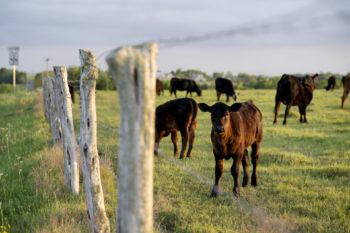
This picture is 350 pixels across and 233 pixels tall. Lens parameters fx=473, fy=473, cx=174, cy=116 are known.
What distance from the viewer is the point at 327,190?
319 inches

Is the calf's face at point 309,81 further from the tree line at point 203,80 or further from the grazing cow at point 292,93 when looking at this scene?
the tree line at point 203,80

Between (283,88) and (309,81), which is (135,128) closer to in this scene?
(283,88)

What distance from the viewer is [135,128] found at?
2684 mm

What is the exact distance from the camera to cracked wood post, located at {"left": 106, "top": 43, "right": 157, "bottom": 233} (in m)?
2.61

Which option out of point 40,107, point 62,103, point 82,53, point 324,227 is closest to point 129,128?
point 82,53

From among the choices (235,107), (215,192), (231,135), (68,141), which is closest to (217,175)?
(215,192)

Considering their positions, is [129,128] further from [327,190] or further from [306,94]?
[306,94]

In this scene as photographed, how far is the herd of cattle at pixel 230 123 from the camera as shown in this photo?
7914 millimetres

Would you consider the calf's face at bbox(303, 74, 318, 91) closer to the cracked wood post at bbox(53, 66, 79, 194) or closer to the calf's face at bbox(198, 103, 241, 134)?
the calf's face at bbox(198, 103, 241, 134)

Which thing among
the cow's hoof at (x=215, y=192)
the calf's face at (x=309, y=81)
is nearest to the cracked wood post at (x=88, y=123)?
the cow's hoof at (x=215, y=192)

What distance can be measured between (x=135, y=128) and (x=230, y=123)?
18.3ft

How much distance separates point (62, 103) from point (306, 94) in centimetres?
1367

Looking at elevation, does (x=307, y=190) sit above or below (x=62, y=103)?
below

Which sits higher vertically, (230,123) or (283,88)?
(283,88)
